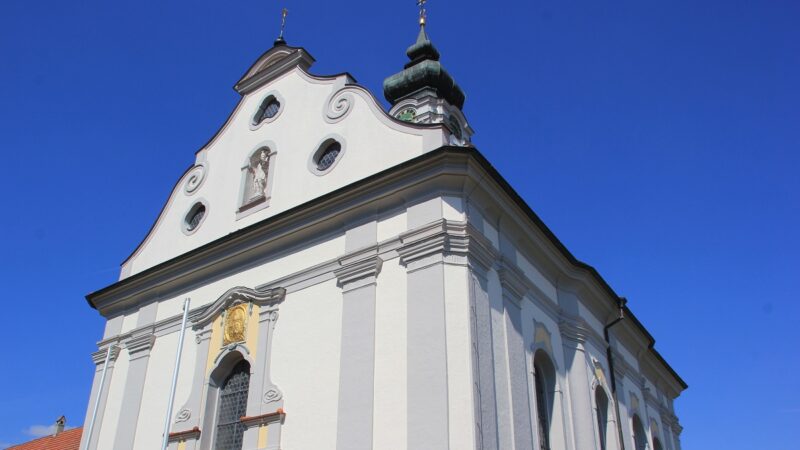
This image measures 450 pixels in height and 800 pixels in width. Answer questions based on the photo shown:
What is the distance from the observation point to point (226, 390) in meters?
13.5

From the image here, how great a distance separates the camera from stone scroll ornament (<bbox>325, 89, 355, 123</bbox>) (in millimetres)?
14391

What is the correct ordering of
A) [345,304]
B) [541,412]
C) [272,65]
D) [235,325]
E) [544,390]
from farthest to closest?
[272,65] → [544,390] → [235,325] → [541,412] → [345,304]

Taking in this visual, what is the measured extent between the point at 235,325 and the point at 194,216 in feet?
12.8

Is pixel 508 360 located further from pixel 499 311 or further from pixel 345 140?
pixel 345 140

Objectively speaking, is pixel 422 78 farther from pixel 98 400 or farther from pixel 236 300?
pixel 98 400

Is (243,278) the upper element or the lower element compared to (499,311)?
upper

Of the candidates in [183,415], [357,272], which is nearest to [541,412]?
[357,272]

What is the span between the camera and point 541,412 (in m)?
13.5

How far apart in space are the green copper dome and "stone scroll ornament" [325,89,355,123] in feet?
15.2

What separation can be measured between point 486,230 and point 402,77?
7783 mm

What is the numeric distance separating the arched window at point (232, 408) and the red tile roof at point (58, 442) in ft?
22.6

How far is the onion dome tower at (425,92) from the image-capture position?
1867 cm

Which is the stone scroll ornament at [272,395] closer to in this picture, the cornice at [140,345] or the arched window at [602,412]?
the cornice at [140,345]

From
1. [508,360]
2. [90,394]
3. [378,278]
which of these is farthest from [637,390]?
[90,394]
